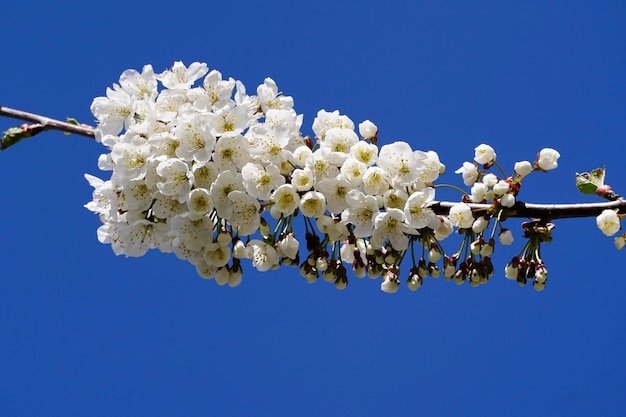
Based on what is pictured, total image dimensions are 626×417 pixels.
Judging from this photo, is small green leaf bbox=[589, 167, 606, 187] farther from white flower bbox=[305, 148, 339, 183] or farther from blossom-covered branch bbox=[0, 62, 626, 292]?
white flower bbox=[305, 148, 339, 183]

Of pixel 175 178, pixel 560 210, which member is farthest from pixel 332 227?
pixel 560 210

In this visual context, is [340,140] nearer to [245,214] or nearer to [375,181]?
[375,181]

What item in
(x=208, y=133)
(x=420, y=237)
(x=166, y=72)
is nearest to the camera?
(x=208, y=133)

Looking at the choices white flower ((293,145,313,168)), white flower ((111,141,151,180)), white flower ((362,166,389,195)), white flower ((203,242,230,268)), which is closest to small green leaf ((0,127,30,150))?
white flower ((111,141,151,180))

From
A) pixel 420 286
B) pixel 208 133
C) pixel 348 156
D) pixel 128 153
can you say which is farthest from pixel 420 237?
pixel 128 153

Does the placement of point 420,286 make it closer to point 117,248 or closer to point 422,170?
point 422,170

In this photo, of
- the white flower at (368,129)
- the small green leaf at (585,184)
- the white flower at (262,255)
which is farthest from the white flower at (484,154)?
the white flower at (262,255)

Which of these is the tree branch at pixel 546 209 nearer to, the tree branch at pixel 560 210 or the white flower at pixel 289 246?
the tree branch at pixel 560 210
